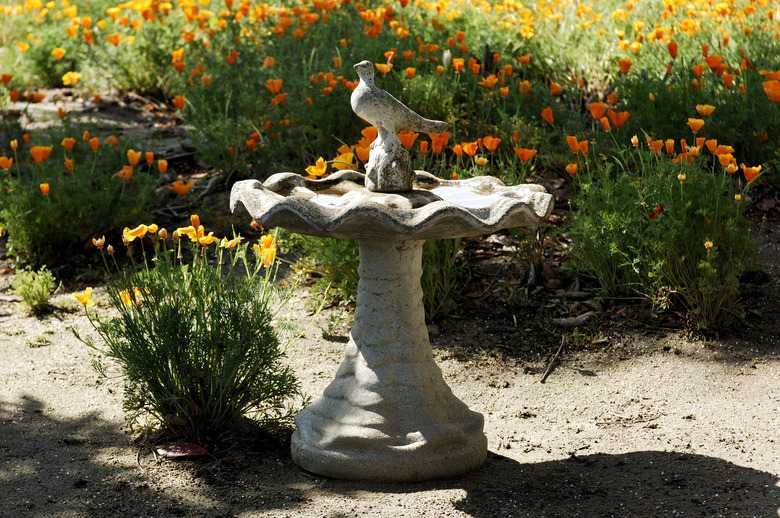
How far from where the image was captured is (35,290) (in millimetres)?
4816

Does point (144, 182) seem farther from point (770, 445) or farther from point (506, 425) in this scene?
point (770, 445)

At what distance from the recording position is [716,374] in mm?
3951

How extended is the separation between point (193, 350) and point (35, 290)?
6.73ft

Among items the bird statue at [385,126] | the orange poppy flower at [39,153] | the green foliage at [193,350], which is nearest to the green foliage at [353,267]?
the green foliage at [193,350]

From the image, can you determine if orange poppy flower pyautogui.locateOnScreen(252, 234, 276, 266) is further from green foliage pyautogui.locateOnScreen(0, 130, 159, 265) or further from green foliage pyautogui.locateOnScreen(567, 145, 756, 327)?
green foliage pyautogui.locateOnScreen(0, 130, 159, 265)

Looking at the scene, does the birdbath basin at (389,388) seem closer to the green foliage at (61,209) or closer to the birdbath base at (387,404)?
the birdbath base at (387,404)

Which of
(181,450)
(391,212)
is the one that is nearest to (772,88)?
(391,212)

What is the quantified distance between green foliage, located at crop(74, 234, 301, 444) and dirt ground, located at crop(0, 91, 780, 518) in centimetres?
18

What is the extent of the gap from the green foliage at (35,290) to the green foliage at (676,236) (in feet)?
10.3

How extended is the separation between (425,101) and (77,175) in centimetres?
244

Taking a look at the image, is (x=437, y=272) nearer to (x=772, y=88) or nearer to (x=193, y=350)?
(x=193, y=350)

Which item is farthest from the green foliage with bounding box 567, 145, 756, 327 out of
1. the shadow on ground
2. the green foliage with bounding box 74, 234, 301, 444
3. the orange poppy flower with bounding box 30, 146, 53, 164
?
the orange poppy flower with bounding box 30, 146, 53, 164

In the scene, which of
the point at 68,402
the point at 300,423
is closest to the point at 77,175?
the point at 68,402

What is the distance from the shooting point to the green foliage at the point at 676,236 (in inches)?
162
